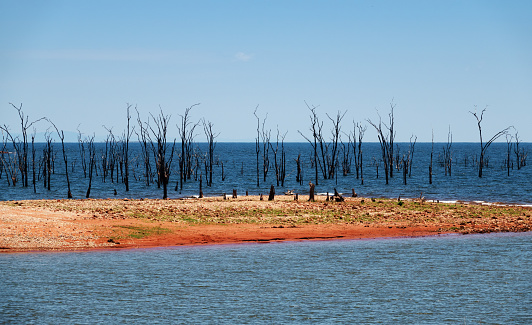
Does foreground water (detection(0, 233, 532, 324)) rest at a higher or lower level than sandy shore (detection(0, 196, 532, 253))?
lower

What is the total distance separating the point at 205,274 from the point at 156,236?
6.94 meters

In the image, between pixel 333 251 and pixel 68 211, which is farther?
pixel 68 211

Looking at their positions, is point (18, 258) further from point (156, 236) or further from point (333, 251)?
point (333, 251)

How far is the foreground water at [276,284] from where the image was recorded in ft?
42.2

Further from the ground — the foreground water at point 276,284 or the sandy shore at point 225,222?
the sandy shore at point 225,222

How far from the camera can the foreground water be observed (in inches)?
507

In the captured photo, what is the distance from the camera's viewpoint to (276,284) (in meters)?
15.8

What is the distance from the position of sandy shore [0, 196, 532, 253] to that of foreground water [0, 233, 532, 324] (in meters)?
1.69

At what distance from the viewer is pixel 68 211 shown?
27812mm

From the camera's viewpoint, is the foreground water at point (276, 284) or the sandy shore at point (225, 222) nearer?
the foreground water at point (276, 284)

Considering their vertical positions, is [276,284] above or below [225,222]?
below

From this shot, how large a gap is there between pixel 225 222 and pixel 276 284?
36.8 ft

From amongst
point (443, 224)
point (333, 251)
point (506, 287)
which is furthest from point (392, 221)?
point (506, 287)

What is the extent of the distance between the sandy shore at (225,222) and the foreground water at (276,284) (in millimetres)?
1689
